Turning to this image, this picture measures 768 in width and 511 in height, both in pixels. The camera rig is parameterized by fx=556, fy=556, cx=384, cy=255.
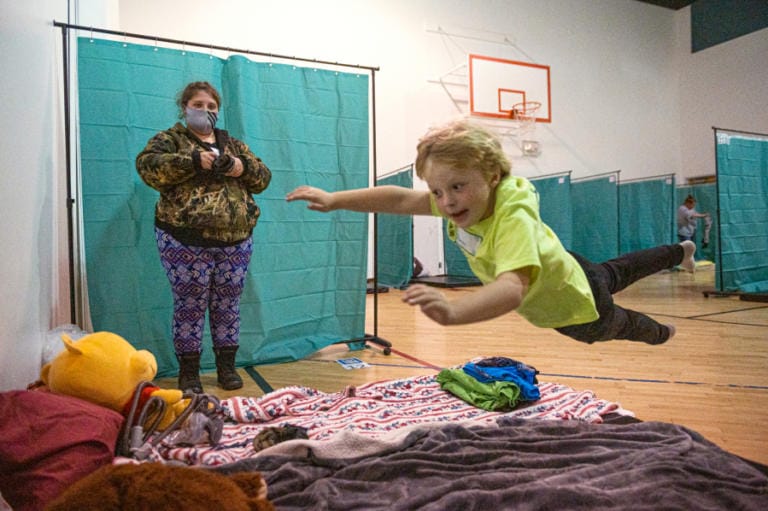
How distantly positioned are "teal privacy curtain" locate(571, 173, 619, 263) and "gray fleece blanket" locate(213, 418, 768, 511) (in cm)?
597

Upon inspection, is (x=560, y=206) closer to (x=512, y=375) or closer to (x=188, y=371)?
(x=512, y=375)

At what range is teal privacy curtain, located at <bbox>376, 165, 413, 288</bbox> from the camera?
6.47 metres

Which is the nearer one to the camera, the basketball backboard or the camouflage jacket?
the camouflage jacket

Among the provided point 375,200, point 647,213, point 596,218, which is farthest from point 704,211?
point 375,200

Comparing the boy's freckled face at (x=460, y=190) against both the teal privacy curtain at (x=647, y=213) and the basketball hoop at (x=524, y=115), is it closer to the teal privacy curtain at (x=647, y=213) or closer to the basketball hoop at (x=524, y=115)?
the teal privacy curtain at (x=647, y=213)

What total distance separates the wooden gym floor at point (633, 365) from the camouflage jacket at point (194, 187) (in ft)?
2.47

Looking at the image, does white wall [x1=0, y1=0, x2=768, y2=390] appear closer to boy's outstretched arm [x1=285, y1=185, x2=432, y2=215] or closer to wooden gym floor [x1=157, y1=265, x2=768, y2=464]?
boy's outstretched arm [x1=285, y1=185, x2=432, y2=215]

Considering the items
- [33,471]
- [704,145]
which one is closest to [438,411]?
[33,471]

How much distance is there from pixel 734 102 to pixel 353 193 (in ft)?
36.6

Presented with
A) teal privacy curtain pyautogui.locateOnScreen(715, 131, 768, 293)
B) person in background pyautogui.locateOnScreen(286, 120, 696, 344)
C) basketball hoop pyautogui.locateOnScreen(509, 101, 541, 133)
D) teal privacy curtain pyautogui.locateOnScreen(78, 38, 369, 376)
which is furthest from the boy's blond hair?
basketball hoop pyautogui.locateOnScreen(509, 101, 541, 133)

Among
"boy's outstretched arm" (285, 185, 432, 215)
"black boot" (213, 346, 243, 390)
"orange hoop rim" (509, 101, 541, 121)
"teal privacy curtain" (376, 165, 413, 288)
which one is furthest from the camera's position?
"orange hoop rim" (509, 101, 541, 121)

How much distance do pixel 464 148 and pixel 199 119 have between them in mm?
1537

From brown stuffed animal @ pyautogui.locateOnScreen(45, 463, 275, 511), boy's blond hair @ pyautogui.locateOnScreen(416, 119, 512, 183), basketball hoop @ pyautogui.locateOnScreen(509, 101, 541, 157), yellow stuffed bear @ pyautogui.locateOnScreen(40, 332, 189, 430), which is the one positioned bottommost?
brown stuffed animal @ pyautogui.locateOnScreen(45, 463, 275, 511)

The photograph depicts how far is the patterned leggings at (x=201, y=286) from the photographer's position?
2.42 metres
